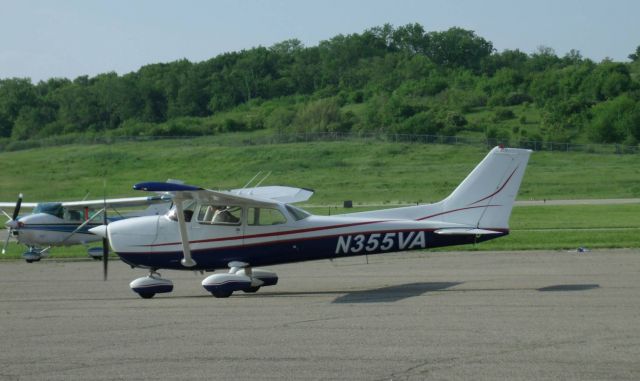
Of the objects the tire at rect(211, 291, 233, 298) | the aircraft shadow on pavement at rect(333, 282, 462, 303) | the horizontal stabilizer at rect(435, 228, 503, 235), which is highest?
the horizontal stabilizer at rect(435, 228, 503, 235)

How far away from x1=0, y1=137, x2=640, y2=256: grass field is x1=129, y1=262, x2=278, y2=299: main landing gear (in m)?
27.7

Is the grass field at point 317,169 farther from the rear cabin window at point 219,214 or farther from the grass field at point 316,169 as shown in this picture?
the rear cabin window at point 219,214

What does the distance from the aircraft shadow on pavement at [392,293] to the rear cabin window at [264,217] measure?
1820 mm

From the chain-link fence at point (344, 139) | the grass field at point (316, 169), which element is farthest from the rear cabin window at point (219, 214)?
the chain-link fence at point (344, 139)

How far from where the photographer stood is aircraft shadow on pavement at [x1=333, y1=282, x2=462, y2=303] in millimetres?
14312

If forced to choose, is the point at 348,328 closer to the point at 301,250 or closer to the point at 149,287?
the point at 301,250

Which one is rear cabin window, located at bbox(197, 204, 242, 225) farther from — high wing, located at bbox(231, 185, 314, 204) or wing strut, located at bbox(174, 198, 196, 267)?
high wing, located at bbox(231, 185, 314, 204)

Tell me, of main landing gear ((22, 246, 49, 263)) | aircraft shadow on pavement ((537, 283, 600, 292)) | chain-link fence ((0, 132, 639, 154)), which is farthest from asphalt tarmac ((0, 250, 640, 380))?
chain-link fence ((0, 132, 639, 154))

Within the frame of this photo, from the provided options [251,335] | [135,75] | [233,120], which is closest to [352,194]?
[233,120]

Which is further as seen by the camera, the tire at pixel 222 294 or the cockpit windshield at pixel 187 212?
the cockpit windshield at pixel 187 212

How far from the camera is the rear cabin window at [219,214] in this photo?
52.6 ft

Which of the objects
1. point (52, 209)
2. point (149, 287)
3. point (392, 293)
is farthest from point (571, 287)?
point (52, 209)

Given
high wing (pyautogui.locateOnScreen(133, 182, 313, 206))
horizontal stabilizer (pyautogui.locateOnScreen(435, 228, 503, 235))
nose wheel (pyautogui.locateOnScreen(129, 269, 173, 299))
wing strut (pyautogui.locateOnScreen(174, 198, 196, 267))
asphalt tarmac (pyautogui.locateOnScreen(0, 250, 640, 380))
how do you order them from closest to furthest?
asphalt tarmac (pyautogui.locateOnScreen(0, 250, 640, 380)) → high wing (pyautogui.locateOnScreen(133, 182, 313, 206)) → horizontal stabilizer (pyautogui.locateOnScreen(435, 228, 503, 235)) → wing strut (pyautogui.locateOnScreen(174, 198, 196, 267)) → nose wheel (pyautogui.locateOnScreen(129, 269, 173, 299))

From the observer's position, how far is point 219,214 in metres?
16.1
